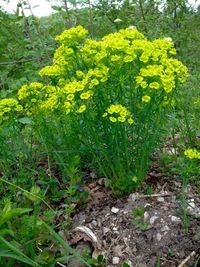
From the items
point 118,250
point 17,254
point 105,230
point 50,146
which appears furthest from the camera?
point 50,146

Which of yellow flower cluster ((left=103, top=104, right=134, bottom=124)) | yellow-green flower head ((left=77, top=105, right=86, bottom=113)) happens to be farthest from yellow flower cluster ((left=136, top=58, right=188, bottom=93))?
yellow-green flower head ((left=77, top=105, right=86, bottom=113))

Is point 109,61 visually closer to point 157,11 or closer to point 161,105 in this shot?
point 161,105

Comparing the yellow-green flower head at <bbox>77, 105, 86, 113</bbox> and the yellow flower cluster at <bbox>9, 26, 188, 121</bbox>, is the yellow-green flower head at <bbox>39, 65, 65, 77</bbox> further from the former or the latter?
the yellow-green flower head at <bbox>77, 105, 86, 113</bbox>

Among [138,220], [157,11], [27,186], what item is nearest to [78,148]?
[27,186]

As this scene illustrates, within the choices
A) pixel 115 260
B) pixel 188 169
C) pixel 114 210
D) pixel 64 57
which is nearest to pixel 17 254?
pixel 115 260

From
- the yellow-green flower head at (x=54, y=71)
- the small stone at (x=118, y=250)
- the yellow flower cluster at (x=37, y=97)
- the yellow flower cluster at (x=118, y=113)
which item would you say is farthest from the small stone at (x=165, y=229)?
the yellow-green flower head at (x=54, y=71)

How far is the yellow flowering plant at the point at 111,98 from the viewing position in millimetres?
2201

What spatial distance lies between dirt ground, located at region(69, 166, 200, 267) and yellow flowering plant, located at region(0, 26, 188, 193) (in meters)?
0.13

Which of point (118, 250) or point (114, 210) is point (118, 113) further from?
point (118, 250)

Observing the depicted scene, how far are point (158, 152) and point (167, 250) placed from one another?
0.82 m

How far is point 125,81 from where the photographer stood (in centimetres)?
240

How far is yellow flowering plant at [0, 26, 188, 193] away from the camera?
2201mm

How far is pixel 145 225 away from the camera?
230 centimetres

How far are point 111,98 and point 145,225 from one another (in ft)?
2.31
